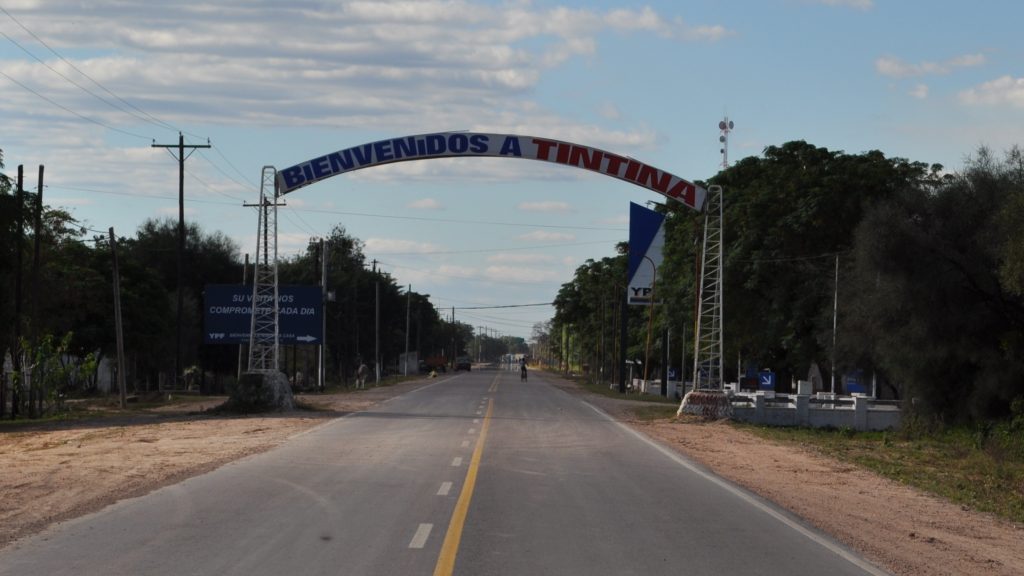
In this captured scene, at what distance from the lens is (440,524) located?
1291 cm

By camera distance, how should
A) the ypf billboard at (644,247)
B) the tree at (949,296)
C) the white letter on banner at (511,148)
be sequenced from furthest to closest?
the ypf billboard at (644,247)
the white letter on banner at (511,148)
the tree at (949,296)

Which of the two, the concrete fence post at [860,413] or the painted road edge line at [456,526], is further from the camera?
the concrete fence post at [860,413]

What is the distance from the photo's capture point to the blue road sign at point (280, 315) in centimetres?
5694

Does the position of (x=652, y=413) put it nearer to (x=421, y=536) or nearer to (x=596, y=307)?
(x=421, y=536)

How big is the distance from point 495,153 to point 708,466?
1563 cm

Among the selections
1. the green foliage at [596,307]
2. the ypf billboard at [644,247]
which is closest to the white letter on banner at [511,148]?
the ypf billboard at [644,247]

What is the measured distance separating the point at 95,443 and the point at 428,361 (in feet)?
427

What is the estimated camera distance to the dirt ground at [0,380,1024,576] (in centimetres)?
1308

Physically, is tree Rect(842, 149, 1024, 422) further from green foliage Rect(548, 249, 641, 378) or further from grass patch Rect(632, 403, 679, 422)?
green foliage Rect(548, 249, 641, 378)

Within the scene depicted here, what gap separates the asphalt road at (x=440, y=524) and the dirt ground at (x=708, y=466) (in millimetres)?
627

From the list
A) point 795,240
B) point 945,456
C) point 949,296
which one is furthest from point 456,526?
point 795,240

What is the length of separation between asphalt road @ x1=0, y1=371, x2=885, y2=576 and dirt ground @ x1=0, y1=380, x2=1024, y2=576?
2.06 feet

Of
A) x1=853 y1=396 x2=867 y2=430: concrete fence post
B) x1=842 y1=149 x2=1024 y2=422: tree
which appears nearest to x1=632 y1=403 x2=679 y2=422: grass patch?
x1=853 y1=396 x2=867 y2=430: concrete fence post

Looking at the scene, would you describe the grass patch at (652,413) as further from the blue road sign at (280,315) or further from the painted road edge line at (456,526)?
the painted road edge line at (456,526)
